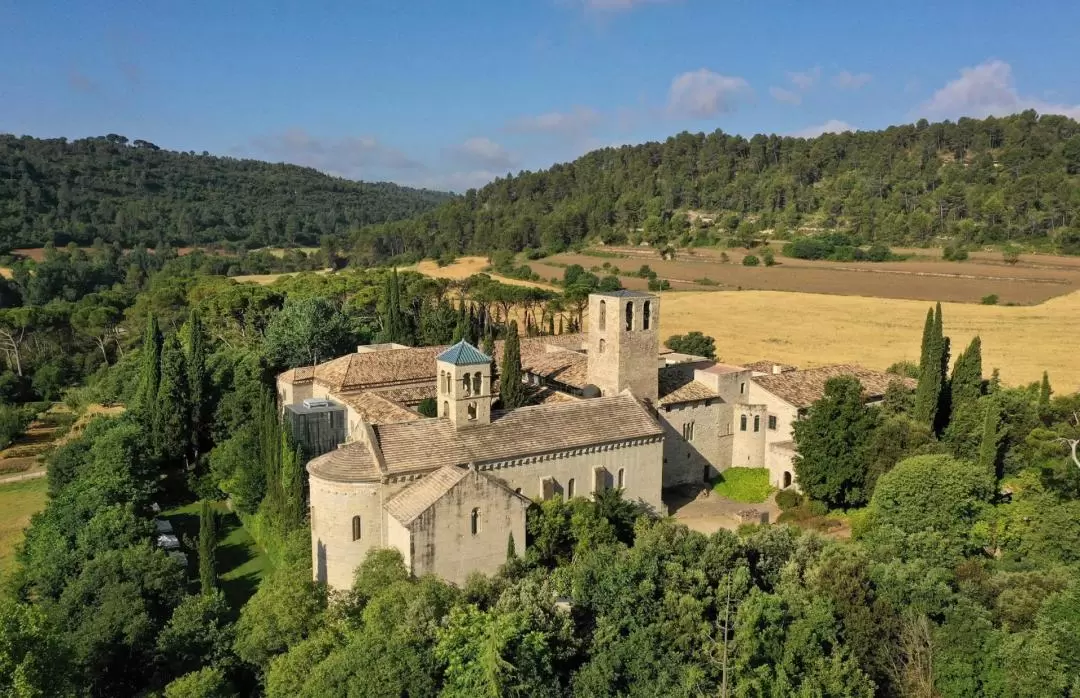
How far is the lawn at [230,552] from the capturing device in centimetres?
3053

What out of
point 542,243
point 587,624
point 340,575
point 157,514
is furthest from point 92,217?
point 587,624

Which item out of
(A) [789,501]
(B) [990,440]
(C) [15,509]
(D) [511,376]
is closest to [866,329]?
(B) [990,440]

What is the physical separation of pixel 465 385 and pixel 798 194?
101 metres

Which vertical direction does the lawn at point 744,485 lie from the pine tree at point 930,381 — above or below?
below

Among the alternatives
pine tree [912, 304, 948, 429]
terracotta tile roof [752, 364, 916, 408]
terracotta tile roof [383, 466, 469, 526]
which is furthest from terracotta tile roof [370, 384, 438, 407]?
pine tree [912, 304, 948, 429]

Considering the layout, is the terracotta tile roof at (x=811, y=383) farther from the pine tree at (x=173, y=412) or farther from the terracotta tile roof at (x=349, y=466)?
the pine tree at (x=173, y=412)

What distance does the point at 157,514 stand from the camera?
37781mm

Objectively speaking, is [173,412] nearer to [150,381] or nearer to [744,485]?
[150,381]

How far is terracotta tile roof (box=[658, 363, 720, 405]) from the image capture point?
36312 millimetres

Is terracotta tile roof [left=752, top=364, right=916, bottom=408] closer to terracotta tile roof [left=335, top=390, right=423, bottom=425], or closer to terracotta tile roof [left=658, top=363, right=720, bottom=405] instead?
terracotta tile roof [left=658, top=363, right=720, bottom=405]

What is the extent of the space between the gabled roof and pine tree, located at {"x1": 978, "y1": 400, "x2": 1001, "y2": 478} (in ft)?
64.8

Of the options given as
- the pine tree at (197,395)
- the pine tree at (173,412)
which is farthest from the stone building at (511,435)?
the pine tree at (173,412)

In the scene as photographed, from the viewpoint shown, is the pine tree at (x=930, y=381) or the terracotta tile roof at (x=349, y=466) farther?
the pine tree at (x=930, y=381)

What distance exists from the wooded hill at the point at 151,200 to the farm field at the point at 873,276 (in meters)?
57.2
